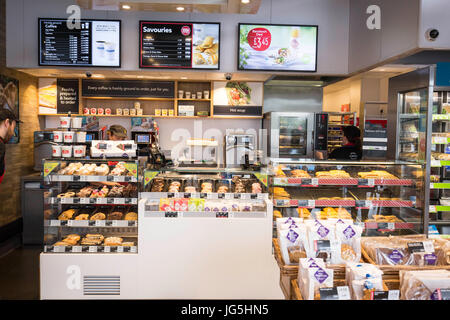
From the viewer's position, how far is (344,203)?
368cm

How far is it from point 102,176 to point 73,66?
8.57 feet

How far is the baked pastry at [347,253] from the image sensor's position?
1.90 meters

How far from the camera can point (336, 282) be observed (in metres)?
1.67

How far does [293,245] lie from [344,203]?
1940mm

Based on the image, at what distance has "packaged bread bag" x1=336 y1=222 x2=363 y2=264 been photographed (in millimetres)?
1910

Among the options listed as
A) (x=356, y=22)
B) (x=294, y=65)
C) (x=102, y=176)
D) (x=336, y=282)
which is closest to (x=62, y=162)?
(x=102, y=176)

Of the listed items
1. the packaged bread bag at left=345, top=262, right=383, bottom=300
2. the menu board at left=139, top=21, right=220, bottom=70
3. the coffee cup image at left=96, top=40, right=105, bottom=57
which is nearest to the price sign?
the menu board at left=139, top=21, right=220, bottom=70

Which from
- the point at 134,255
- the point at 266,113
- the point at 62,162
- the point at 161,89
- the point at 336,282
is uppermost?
the point at 161,89

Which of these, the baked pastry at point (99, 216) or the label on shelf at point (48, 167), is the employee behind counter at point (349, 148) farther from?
the label on shelf at point (48, 167)

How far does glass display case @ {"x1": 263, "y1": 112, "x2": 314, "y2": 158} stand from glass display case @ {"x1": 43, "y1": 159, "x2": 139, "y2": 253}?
3.21 meters

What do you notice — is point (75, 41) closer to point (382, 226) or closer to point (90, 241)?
point (90, 241)

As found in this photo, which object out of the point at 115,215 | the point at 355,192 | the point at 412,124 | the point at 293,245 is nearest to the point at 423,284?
the point at 293,245

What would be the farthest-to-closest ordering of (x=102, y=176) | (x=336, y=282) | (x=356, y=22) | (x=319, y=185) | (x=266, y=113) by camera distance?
(x=266, y=113) → (x=356, y=22) → (x=319, y=185) → (x=102, y=176) → (x=336, y=282)
